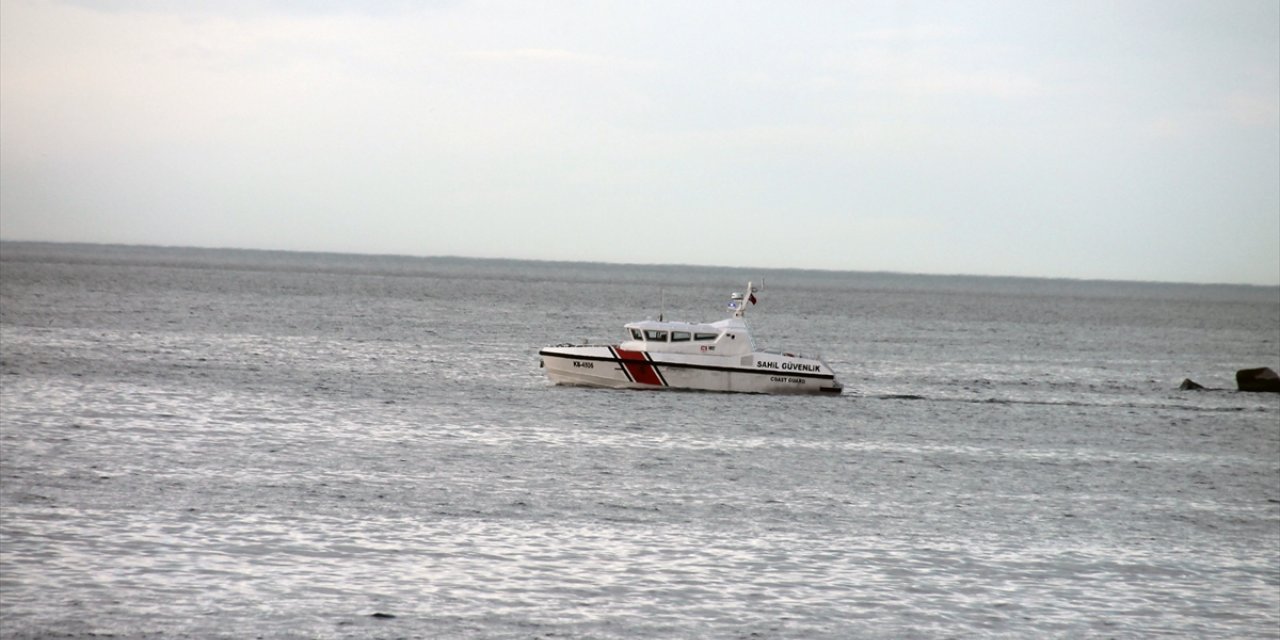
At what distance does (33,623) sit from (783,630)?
9.44 metres

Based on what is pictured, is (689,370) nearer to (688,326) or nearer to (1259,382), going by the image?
Answer: (688,326)

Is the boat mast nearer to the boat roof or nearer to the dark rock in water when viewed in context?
the boat roof

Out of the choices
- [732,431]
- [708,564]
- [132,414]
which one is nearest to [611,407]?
[732,431]

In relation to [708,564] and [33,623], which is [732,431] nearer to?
[708,564]

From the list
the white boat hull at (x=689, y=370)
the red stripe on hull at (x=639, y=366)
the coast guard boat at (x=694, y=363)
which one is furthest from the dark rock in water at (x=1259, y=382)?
the red stripe on hull at (x=639, y=366)

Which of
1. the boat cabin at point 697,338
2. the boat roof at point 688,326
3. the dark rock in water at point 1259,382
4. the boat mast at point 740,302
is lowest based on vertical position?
the dark rock in water at point 1259,382

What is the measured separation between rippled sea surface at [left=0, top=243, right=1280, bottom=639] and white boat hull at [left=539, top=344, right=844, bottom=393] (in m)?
0.63

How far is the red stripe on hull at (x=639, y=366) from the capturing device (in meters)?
50.3

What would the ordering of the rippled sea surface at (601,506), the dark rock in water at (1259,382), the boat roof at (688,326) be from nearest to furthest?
the rippled sea surface at (601,506) → the boat roof at (688,326) → the dark rock in water at (1259,382)

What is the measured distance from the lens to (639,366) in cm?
5038

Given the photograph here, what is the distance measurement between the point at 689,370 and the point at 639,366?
1800 mm

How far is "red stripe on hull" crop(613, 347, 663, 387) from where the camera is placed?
50.3 meters

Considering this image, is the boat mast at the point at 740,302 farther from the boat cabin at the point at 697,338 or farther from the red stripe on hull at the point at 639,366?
the red stripe on hull at the point at 639,366

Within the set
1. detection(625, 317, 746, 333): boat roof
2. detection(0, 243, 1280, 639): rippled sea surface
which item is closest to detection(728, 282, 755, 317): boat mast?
detection(625, 317, 746, 333): boat roof
